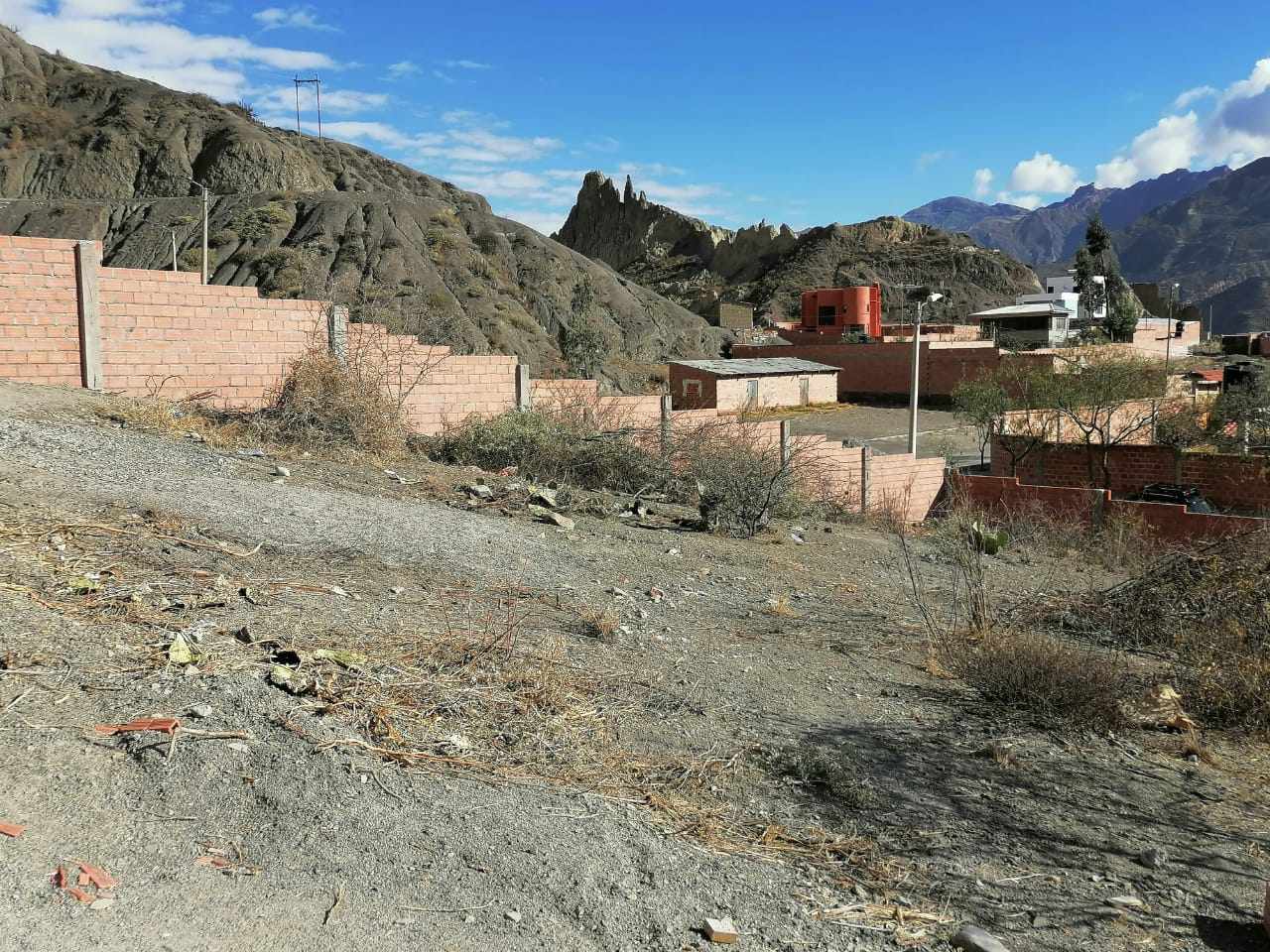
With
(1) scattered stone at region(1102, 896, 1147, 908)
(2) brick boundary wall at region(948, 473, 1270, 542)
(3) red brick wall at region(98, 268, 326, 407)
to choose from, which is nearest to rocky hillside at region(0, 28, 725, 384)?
(3) red brick wall at region(98, 268, 326, 407)

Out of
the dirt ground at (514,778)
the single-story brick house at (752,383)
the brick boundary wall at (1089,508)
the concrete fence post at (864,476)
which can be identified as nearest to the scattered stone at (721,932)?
the dirt ground at (514,778)

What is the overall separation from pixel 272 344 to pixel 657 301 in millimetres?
48668

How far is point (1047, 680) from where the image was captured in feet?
20.4

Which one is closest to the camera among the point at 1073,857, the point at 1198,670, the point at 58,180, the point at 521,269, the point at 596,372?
the point at 1073,857

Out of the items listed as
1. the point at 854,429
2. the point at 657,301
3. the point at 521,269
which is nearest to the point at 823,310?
the point at 657,301

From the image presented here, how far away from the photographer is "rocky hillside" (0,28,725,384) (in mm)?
45594

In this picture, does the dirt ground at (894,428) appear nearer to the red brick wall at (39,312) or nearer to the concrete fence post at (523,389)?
the concrete fence post at (523,389)

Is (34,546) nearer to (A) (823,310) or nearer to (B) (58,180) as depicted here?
(A) (823,310)

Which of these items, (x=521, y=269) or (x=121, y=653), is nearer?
(x=121, y=653)

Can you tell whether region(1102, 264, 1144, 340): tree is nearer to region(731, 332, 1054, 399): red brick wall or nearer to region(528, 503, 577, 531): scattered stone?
region(731, 332, 1054, 399): red brick wall

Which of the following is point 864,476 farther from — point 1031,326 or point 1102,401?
point 1031,326

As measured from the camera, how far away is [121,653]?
15.5 feet

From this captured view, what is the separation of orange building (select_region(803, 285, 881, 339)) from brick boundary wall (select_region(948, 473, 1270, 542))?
3972 centimetres

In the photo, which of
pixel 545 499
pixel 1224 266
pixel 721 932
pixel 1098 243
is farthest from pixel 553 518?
pixel 1224 266
